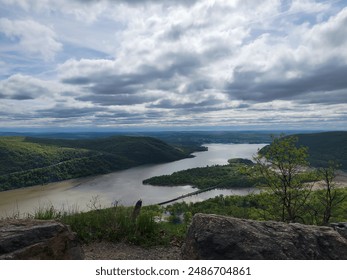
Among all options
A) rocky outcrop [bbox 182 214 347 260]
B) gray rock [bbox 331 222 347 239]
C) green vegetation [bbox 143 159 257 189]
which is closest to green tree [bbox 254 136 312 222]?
gray rock [bbox 331 222 347 239]

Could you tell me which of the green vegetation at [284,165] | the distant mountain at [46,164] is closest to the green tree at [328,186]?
the green vegetation at [284,165]

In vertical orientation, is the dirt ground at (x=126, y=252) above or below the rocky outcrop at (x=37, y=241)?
below

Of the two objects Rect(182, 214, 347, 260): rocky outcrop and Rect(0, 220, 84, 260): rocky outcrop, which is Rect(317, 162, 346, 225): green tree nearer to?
Rect(182, 214, 347, 260): rocky outcrop

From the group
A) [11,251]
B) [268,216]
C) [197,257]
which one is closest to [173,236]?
[197,257]

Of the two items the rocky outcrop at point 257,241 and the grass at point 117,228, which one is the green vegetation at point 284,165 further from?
the rocky outcrop at point 257,241

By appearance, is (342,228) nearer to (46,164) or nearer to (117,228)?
(117,228)

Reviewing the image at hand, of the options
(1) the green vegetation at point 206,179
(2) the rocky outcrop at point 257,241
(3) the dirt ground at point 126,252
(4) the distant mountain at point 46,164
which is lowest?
(1) the green vegetation at point 206,179
